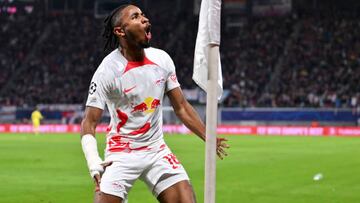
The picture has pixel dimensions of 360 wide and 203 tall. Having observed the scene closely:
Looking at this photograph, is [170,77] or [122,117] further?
[170,77]

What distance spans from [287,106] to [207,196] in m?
43.9

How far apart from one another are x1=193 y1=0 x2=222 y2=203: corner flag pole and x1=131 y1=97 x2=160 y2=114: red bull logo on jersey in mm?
1038

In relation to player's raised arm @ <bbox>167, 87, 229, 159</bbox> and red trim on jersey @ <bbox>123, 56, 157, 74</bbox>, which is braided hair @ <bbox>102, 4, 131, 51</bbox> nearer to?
red trim on jersey @ <bbox>123, 56, 157, 74</bbox>

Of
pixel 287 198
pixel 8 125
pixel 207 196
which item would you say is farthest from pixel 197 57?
pixel 8 125

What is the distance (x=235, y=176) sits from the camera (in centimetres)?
1883

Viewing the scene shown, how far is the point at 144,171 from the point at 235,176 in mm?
11895

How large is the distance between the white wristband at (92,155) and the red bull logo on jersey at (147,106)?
515mm

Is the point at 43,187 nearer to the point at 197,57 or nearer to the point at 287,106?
the point at 197,57

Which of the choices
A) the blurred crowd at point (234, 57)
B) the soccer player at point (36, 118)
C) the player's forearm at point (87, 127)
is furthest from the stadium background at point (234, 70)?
the player's forearm at point (87, 127)

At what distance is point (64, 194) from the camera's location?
49.5 ft

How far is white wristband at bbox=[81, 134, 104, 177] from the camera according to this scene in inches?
255

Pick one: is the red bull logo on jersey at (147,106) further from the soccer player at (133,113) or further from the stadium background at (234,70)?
the stadium background at (234,70)

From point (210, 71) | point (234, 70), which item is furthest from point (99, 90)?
point (234, 70)

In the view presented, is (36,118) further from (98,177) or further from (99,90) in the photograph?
(98,177)
